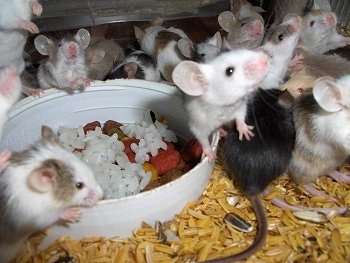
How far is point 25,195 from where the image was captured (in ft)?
7.13

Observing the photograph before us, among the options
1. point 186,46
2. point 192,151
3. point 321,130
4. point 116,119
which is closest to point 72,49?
point 116,119

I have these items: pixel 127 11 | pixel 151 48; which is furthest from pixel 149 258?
pixel 127 11

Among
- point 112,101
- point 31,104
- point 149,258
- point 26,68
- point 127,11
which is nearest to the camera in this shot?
point 149,258

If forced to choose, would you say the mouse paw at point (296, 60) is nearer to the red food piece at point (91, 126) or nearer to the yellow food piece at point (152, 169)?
the yellow food piece at point (152, 169)

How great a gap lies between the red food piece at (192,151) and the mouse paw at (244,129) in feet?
1.41

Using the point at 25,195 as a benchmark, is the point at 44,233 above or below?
below

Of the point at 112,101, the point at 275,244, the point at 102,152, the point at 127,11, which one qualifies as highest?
the point at 127,11

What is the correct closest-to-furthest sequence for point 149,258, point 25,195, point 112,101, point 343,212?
point 25,195, point 149,258, point 343,212, point 112,101

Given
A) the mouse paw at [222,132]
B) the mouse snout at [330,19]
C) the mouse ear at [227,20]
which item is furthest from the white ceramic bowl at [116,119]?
the mouse snout at [330,19]

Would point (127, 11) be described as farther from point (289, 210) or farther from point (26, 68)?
A: point (289, 210)

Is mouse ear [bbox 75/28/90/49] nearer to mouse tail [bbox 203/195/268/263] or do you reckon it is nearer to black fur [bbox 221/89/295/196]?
black fur [bbox 221/89/295/196]

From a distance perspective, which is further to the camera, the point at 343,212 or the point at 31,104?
the point at 31,104

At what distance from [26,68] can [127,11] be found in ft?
3.90

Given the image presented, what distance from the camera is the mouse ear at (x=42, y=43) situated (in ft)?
11.2
